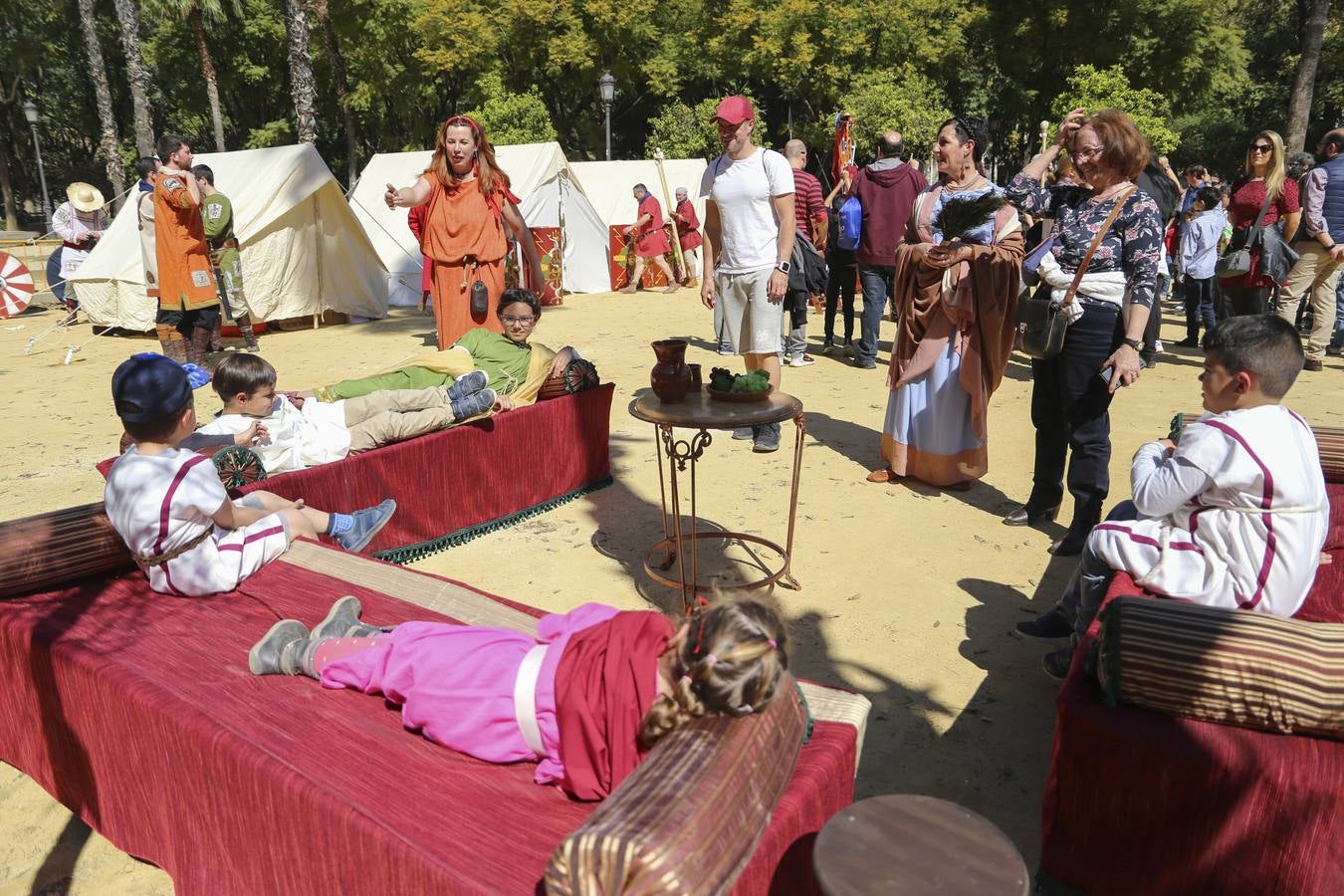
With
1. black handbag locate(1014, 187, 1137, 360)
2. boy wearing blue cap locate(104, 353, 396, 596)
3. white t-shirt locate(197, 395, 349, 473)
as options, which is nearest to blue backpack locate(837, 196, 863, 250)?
black handbag locate(1014, 187, 1137, 360)

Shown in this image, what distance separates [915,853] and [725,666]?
48 cm

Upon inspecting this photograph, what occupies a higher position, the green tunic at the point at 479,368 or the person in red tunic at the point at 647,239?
the person in red tunic at the point at 647,239

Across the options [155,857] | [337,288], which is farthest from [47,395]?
[155,857]

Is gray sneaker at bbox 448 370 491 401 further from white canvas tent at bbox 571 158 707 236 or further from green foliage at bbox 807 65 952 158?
green foliage at bbox 807 65 952 158

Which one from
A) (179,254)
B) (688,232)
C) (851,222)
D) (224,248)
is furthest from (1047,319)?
(688,232)

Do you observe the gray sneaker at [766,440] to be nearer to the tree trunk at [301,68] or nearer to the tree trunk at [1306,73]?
the tree trunk at [301,68]

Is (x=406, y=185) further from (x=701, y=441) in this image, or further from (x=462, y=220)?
(x=701, y=441)

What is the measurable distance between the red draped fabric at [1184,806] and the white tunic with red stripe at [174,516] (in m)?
2.64

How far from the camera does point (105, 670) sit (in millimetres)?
2523

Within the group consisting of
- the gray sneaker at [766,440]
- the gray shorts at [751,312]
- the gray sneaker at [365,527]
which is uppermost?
the gray shorts at [751,312]

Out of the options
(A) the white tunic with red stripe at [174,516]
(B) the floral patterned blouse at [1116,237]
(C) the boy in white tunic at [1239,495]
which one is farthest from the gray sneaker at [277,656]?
(B) the floral patterned blouse at [1116,237]

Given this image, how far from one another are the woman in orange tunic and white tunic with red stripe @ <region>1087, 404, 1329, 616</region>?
4448 millimetres

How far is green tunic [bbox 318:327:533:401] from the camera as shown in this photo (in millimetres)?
4676

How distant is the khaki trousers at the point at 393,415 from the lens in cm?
438
